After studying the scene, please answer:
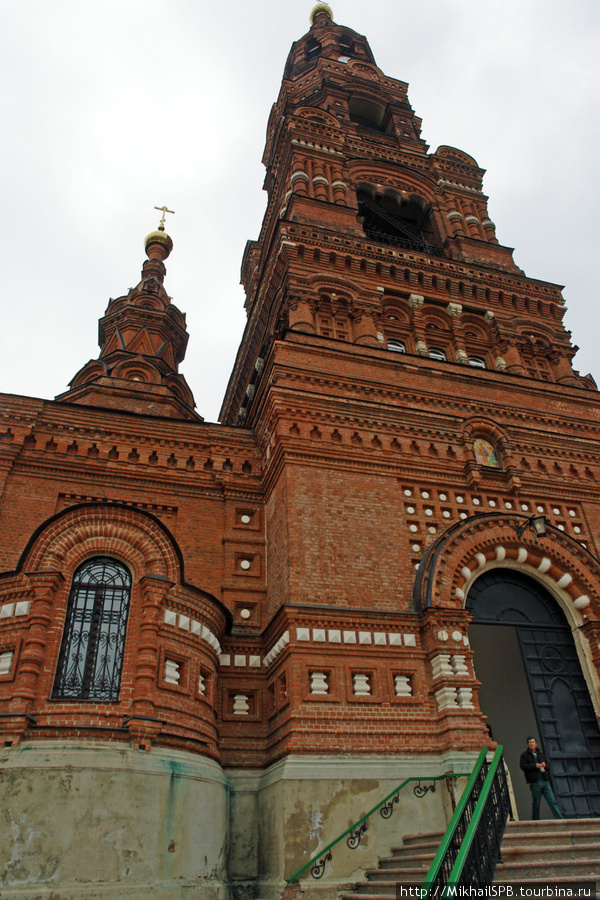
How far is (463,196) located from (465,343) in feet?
24.5

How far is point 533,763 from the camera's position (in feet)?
29.1

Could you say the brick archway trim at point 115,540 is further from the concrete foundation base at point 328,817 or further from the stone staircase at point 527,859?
the stone staircase at point 527,859

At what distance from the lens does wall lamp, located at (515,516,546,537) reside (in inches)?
388

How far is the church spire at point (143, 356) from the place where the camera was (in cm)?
1639

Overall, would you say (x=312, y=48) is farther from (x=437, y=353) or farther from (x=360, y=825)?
(x=360, y=825)

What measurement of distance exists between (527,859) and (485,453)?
7.60 meters

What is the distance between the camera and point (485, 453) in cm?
1284

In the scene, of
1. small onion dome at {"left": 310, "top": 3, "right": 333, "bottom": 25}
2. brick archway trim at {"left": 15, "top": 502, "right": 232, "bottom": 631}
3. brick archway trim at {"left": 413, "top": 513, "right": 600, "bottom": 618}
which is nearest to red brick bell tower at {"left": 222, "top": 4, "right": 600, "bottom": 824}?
brick archway trim at {"left": 413, "top": 513, "right": 600, "bottom": 618}

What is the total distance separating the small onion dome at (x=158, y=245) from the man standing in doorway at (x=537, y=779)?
20.5 meters

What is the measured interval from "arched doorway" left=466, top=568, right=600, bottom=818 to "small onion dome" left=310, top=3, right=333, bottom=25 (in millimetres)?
32236

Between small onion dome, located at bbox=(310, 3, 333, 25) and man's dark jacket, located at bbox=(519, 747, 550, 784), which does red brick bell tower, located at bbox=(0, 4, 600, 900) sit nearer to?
man's dark jacket, located at bbox=(519, 747, 550, 784)

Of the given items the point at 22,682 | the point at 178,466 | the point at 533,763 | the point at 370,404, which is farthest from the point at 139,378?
the point at 533,763

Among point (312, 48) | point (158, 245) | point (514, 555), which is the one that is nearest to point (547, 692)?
Answer: point (514, 555)

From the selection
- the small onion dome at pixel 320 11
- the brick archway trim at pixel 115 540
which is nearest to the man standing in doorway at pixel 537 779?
the brick archway trim at pixel 115 540
